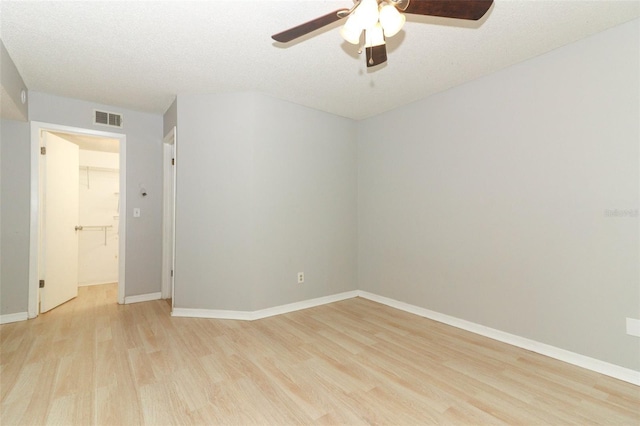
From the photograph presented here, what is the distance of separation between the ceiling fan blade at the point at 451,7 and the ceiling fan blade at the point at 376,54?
28cm

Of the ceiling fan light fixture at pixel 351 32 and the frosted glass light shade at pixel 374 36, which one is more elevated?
the frosted glass light shade at pixel 374 36

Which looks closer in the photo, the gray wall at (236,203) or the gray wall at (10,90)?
the gray wall at (10,90)

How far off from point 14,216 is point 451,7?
440 centimetres

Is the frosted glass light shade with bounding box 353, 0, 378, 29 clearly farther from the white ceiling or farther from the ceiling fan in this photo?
the white ceiling

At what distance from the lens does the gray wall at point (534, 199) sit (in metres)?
2.02

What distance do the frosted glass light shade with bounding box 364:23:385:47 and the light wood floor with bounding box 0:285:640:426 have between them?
2.17 meters

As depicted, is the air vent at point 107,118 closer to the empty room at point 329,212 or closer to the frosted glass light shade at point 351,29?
the empty room at point 329,212

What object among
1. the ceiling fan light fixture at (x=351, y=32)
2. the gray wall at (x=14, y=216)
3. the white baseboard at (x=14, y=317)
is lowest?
the white baseboard at (x=14, y=317)

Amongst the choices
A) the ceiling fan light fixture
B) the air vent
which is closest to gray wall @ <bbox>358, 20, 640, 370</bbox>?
the ceiling fan light fixture

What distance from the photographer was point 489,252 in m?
2.68

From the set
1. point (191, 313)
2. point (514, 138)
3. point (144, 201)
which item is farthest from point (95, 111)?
point (514, 138)

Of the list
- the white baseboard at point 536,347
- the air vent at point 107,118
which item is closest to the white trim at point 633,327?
the white baseboard at point 536,347

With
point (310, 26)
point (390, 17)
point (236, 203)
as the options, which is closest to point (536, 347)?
point (390, 17)

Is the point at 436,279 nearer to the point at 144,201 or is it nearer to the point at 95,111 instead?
the point at 144,201
